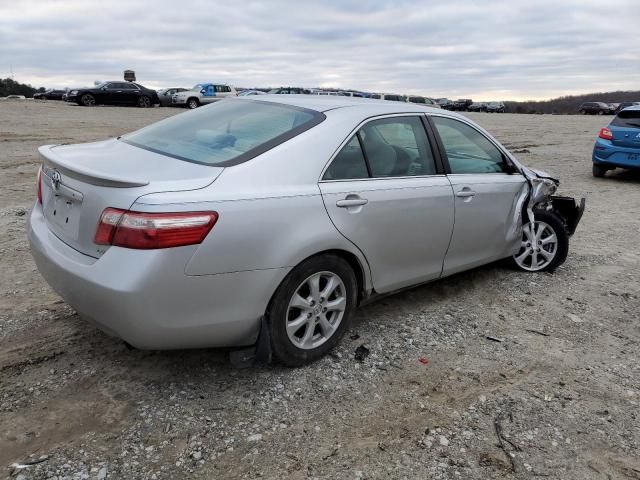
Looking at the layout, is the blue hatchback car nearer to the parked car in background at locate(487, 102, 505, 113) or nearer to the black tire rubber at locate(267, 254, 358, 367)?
the black tire rubber at locate(267, 254, 358, 367)

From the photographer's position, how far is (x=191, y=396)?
307cm

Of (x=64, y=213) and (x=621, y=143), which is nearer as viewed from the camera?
(x=64, y=213)

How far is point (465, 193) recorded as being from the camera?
407 centimetres

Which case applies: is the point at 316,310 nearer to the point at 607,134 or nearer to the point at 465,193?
the point at 465,193

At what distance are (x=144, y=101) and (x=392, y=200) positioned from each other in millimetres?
31519

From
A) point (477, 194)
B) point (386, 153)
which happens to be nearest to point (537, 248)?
point (477, 194)

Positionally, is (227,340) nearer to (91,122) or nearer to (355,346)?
(355,346)

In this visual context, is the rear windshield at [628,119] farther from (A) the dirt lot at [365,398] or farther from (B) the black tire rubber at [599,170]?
(A) the dirt lot at [365,398]

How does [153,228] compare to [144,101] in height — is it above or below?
A: above

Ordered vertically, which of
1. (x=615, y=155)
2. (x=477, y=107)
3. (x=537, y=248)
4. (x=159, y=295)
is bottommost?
(x=477, y=107)

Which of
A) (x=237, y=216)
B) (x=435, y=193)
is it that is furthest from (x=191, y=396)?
(x=435, y=193)

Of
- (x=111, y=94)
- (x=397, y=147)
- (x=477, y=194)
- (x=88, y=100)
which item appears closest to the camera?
(x=397, y=147)

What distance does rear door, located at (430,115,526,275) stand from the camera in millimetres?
4098

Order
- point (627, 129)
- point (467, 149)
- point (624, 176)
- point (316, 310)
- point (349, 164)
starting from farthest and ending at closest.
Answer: point (624, 176)
point (627, 129)
point (467, 149)
point (349, 164)
point (316, 310)
